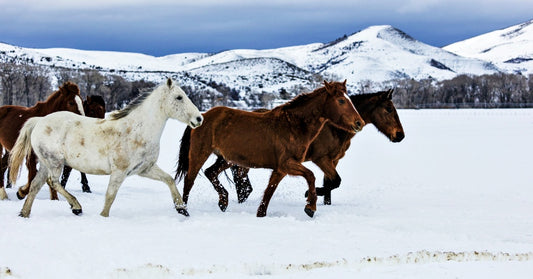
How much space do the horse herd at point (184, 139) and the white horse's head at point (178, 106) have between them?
13 millimetres

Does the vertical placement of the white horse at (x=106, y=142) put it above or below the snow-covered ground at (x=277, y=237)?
above

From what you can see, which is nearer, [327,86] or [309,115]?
[327,86]

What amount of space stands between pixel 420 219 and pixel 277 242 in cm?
311

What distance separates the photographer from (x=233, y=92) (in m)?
134

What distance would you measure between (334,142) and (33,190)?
16.2 feet

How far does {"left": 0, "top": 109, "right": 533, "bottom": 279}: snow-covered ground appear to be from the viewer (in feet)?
16.8

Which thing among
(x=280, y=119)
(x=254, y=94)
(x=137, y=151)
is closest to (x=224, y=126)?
(x=280, y=119)

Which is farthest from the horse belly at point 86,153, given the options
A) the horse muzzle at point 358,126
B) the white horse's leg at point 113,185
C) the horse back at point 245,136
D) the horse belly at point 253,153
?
the horse muzzle at point 358,126

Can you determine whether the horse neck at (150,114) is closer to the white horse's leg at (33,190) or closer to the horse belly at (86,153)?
the horse belly at (86,153)

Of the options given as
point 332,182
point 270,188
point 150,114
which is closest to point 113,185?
point 150,114

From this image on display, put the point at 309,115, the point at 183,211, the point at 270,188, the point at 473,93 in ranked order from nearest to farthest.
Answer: the point at 183,211
the point at 270,188
the point at 309,115
the point at 473,93

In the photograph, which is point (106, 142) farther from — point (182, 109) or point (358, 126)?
point (358, 126)

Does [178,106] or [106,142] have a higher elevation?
[178,106]

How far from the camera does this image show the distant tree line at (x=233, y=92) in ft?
273
